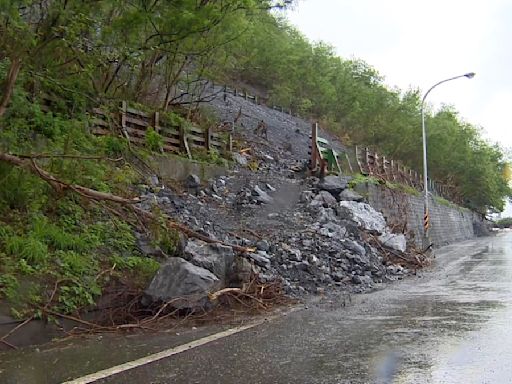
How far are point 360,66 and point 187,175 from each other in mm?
39666

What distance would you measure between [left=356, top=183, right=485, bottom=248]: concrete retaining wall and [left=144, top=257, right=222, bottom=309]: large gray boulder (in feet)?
45.3

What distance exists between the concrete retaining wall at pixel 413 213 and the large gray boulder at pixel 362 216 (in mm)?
2695

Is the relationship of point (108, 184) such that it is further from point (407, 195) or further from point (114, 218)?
point (407, 195)

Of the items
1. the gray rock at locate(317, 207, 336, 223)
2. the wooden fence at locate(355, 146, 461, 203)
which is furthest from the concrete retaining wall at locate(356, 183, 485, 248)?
the gray rock at locate(317, 207, 336, 223)

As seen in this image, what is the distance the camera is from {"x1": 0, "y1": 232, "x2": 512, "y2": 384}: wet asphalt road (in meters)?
5.04

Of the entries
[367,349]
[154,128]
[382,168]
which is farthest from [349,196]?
[367,349]

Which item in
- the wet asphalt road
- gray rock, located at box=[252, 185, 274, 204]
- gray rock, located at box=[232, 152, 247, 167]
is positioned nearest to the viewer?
the wet asphalt road

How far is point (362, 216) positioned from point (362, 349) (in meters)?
11.6

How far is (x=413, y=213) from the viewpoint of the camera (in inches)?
1079

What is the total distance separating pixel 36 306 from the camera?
6.80 metres

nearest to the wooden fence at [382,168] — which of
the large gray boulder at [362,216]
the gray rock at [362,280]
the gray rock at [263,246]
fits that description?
the large gray boulder at [362,216]

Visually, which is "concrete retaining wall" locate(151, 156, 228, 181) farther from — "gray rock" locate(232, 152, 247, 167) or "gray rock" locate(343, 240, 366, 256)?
"gray rock" locate(343, 240, 366, 256)

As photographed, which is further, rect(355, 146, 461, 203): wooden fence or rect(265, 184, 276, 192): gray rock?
rect(355, 146, 461, 203): wooden fence

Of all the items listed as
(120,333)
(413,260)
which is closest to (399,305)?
(120,333)
